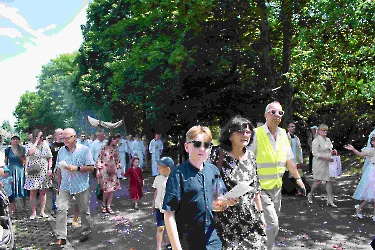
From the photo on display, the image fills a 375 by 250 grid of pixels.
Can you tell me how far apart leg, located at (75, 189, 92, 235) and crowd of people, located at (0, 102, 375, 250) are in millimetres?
18

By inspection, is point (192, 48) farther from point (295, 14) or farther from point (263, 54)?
point (295, 14)

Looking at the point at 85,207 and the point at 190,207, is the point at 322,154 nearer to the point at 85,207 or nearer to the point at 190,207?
the point at 85,207

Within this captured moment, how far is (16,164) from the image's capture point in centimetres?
1190

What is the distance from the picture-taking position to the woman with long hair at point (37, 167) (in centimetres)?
1100

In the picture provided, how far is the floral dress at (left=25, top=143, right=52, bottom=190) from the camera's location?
11008 millimetres

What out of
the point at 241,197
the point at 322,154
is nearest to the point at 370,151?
the point at 322,154

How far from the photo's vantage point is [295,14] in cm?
1636

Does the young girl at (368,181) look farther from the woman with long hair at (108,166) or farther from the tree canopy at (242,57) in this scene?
the woman with long hair at (108,166)

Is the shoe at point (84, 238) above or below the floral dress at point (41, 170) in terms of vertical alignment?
below

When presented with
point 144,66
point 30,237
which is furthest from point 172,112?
point 30,237

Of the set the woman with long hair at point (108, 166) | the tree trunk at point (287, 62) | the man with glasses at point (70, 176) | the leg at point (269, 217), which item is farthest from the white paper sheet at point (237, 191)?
the tree trunk at point (287, 62)

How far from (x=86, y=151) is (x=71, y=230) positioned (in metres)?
2.11

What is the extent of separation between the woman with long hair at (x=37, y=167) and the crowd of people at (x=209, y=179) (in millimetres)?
23

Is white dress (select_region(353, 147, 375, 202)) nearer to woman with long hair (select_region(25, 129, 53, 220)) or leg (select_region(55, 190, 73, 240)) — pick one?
leg (select_region(55, 190, 73, 240))
